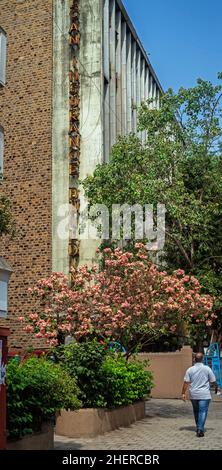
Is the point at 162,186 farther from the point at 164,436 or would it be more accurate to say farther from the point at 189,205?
the point at 164,436

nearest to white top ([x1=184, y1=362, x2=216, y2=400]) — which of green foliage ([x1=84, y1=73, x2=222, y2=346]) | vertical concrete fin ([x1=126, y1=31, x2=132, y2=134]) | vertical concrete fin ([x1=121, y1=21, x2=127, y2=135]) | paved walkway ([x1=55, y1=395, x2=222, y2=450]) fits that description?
A: paved walkway ([x1=55, y1=395, x2=222, y2=450])

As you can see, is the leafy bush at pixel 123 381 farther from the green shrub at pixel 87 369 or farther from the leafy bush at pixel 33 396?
the leafy bush at pixel 33 396

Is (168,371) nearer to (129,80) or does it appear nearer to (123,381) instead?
(123,381)

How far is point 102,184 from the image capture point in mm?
20344

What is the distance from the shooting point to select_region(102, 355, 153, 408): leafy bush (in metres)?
12.8

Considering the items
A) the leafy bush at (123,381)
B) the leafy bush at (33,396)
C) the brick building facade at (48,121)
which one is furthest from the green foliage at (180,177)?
the leafy bush at (33,396)

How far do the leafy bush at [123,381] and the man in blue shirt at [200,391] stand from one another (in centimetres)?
154

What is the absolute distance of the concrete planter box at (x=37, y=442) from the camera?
852cm

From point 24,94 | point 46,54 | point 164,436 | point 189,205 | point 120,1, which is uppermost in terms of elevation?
point 120,1

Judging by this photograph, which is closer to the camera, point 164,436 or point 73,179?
point 164,436

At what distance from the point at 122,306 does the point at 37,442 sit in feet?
21.1

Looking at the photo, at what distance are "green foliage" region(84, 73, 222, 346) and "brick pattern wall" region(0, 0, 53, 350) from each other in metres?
2.65
